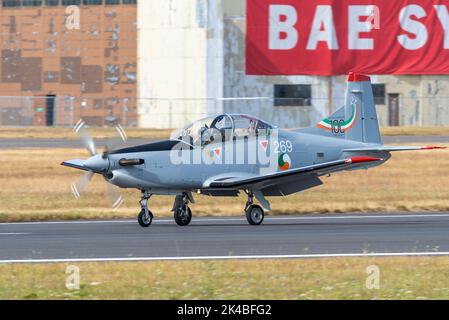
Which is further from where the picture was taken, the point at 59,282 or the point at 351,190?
the point at 351,190

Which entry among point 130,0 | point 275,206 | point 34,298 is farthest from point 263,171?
point 130,0

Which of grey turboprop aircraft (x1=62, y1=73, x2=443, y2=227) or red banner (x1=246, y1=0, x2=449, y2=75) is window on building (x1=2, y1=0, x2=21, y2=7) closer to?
red banner (x1=246, y1=0, x2=449, y2=75)

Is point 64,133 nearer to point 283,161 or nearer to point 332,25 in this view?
point 332,25

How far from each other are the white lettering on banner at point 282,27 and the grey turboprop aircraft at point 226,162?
36.5 m

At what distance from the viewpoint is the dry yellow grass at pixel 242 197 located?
2361 cm

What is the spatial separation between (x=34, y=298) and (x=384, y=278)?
4344mm

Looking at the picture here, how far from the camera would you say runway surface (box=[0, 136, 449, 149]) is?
4619 centimetres

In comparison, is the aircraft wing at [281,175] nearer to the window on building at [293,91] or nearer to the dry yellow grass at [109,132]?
the dry yellow grass at [109,132]

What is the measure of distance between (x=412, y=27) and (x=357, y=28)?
11.8ft

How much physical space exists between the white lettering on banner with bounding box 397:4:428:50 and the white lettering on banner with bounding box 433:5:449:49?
2.99 ft

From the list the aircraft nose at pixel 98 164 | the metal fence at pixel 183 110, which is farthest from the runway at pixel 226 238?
the metal fence at pixel 183 110

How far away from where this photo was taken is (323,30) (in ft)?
188
